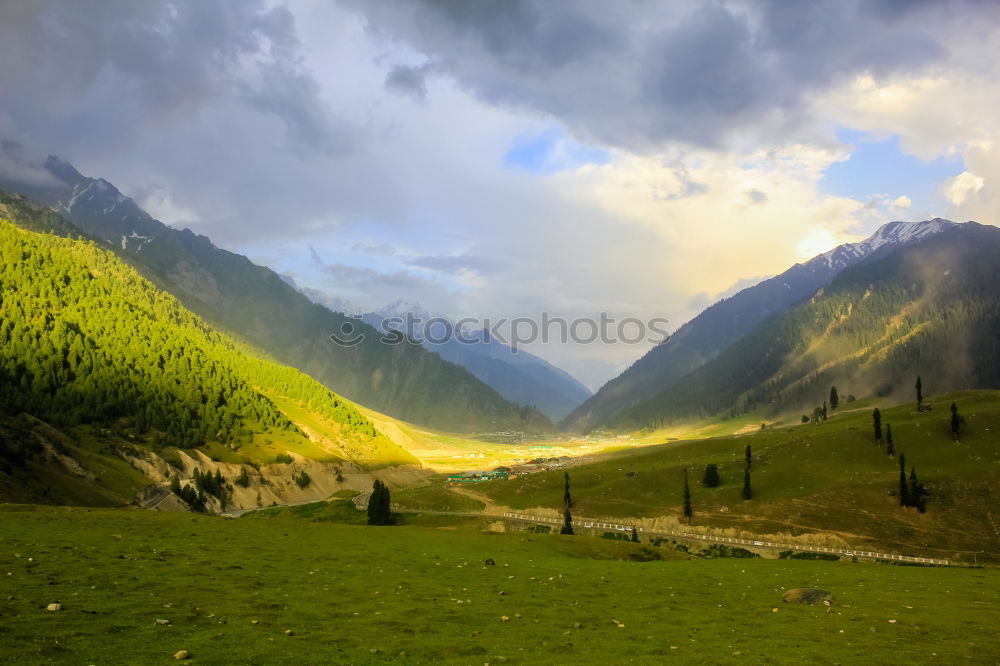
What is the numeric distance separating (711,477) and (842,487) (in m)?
24.6

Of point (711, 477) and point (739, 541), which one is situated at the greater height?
point (711, 477)

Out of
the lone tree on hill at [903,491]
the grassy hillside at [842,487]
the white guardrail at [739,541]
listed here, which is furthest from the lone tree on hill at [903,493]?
the white guardrail at [739,541]

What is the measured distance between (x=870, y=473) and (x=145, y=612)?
12685 centimetres

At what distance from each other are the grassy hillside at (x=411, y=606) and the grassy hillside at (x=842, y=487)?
174 ft

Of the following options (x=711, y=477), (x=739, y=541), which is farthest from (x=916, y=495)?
(x=711, y=477)

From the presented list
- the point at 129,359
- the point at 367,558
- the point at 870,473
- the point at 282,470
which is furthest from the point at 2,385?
the point at 870,473

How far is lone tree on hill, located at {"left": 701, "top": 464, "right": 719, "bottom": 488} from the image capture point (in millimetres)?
126188

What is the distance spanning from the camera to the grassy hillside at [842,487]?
9744 centimetres

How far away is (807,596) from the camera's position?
3600 cm

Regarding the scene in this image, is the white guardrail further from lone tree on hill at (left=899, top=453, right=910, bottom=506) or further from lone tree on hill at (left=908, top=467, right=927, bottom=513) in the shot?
lone tree on hill at (left=899, top=453, right=910, bottom=506)

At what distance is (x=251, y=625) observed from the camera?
2312cm

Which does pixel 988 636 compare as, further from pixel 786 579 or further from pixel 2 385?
pixel 2 385

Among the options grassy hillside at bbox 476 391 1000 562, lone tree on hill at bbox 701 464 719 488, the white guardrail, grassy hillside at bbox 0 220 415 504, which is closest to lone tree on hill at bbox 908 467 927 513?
grassy hillside at bbox 476 391 1000 562

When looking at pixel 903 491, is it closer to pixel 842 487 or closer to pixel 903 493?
pixel 903 493
